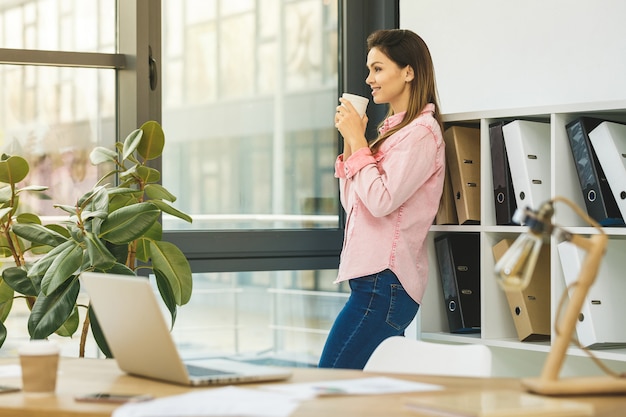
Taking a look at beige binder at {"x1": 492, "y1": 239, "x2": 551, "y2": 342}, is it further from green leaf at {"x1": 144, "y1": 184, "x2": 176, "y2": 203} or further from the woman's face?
green leaf at {"x1": 144, "y1": 184, "x2": 176, "y2": 203}

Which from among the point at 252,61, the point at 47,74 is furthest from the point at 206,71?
the point at 47,74

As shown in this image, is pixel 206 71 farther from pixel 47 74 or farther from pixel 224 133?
pixel 47 74

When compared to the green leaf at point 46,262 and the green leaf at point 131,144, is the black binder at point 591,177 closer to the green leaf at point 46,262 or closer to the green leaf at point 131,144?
the green leaf at point 131,144

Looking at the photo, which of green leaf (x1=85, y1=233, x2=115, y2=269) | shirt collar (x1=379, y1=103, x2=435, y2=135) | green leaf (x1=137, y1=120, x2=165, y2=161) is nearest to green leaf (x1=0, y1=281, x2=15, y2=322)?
green leaf (x1=85, y1=233, x2=115, y2=269)

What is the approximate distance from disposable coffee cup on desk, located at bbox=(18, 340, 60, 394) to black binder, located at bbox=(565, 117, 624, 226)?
1893mm

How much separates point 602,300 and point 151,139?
1.52m

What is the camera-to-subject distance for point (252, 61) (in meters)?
3.94

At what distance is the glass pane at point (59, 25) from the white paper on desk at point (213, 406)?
2.30 m

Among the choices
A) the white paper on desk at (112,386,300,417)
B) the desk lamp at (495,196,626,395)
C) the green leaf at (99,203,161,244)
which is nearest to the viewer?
the white paper on desk at (112,386,300,417)

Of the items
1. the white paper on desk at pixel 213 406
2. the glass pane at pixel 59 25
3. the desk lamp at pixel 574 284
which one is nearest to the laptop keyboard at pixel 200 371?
the white paper on desk at pixel 213 406

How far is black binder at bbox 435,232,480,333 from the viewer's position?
3.49 meters

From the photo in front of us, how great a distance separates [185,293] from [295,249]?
869mm

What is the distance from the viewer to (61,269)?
2852 mm

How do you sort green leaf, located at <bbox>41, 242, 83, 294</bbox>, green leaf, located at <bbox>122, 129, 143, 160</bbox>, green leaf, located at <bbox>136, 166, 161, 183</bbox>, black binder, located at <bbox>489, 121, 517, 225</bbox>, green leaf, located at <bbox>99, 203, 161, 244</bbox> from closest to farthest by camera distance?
green leaf, located at <bbox>41, 242, 83, 294</bbox> → green leaf, located at <bbox>99, 203, 161, 244</bbox> → green leaf, located at <bbox>122, 129, 143, 160</bbox> → green leaf, located at <bbox>136, 166, 161, 183</bbox> → black binder, located at <bbox>489, 121, 517, 225</bbox>
